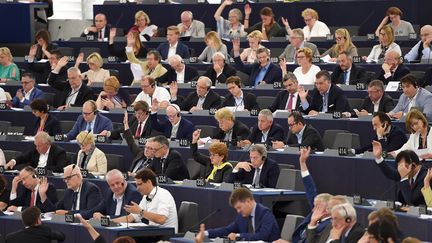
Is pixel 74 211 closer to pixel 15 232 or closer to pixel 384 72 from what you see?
pixel 15 232

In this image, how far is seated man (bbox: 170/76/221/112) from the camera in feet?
51.7

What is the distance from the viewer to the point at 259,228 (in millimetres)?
11516

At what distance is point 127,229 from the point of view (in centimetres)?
1204

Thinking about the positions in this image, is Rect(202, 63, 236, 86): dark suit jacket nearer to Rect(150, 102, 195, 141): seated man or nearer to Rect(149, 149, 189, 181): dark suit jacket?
Rect(150, 102, 195, 141): seated man

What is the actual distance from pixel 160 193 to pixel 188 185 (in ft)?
2.76

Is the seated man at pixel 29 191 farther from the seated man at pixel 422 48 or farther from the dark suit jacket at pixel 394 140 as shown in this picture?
the seated man at pixel 422 48

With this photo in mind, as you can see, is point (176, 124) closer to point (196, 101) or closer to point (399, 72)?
point (196, 101)

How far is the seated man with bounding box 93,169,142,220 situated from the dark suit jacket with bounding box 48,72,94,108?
3871 millimetres

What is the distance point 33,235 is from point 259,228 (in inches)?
84.3

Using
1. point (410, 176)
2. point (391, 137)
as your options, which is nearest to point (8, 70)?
point (391, 137)

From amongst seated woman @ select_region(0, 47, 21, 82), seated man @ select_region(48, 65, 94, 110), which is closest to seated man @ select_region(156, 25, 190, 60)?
seated man @ select_region(48, 65, 94, 110)

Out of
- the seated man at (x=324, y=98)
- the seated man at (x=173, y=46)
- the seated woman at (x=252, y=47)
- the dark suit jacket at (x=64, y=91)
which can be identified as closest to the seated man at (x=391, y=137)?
the seated man at (x=324, y=98)

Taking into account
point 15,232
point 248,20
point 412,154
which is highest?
point 248,20

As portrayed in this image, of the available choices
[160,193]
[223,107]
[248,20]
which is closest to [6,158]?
[223,107]
